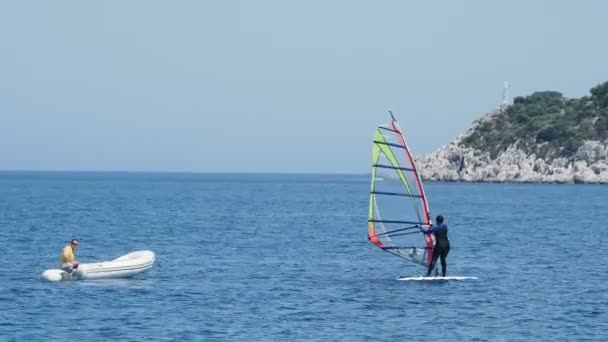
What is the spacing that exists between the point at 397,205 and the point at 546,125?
144231 mm

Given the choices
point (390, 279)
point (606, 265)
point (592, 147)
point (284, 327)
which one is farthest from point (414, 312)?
point (592, 147)

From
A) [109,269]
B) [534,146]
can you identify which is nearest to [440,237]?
[109,269]

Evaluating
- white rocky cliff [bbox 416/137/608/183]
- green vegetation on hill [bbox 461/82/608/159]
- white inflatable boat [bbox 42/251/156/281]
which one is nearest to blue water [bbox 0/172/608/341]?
white inflatable boat [bbox 42/251/156/281]

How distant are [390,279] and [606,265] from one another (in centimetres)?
999

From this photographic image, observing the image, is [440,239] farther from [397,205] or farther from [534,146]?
[534,146]

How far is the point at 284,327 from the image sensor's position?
26.9 metres

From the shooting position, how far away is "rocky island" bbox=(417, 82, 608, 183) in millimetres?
165838

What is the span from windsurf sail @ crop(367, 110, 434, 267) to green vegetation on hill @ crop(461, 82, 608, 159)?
440 ft

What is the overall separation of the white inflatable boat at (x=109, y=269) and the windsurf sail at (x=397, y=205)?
260 inches

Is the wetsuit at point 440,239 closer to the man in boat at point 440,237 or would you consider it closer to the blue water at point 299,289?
the man in boat at point 440,237

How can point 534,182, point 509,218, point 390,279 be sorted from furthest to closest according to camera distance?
1. point 534,182
2. point 509,218
3. point 390,279

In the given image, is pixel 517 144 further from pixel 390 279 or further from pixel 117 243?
pixel 390 279

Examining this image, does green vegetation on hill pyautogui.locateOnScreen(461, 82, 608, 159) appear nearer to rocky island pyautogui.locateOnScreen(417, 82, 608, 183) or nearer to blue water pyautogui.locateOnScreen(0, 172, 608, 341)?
rocky island pyautogui.locateOnScreen(417, 82, 608, 183)

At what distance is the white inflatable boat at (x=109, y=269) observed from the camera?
34375mm
